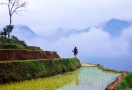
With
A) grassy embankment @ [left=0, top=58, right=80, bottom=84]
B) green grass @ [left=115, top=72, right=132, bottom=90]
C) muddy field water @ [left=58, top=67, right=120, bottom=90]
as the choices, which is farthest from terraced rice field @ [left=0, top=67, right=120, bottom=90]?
green grass @ [left=115, top=72, right=132, bottom=90]

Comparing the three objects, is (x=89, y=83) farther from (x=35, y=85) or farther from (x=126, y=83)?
(x=35, y=85)

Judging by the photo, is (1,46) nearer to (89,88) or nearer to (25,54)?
(25,54)

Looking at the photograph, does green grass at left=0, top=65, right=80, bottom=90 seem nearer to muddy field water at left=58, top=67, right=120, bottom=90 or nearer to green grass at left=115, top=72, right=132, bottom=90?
muddy field water at left=58, top=67, right=120, bottom=90

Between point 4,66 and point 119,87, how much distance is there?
6.54 m

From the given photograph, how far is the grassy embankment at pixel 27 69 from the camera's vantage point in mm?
13995

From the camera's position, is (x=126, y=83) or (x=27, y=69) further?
(x=27, y=69)

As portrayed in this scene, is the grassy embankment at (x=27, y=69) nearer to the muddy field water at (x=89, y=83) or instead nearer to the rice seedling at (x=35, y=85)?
the rice seedling at (x=35, y=85)

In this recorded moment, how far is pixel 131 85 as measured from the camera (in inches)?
527

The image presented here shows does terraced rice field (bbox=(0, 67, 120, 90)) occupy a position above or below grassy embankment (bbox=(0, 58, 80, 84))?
below

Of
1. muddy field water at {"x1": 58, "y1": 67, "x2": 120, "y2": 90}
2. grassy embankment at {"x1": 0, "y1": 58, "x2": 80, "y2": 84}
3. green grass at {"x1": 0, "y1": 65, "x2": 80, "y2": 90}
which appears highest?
grassy embankment at {"x1": 0, "y1": 58, "x2": 80, "y2": 84}

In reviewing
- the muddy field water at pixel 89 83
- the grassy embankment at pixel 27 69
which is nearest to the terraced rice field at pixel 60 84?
the muddy field water at pixel 89 83

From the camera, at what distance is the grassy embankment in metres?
→ 14.0

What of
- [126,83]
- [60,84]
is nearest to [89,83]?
[60,84]

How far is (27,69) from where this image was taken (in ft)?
51.7
